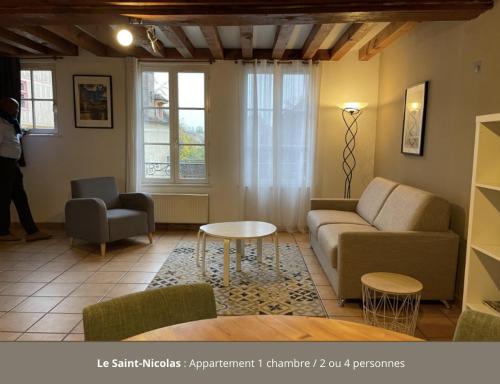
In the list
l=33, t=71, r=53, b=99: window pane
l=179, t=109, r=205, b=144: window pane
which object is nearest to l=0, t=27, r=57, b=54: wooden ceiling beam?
l=33, t=71, r=53, b=99: window pane

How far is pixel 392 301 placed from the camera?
3002mm

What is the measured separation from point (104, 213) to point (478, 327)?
3.73 meters

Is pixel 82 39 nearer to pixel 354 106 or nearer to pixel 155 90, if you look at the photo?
pixel 155 90

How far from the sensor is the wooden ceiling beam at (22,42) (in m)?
4.08

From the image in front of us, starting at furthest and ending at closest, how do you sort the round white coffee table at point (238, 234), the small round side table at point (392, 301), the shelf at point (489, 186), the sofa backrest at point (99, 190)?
the sofa backrest at point (99, 190) → the round white coffee table at point (238, 234) → the small round side table at point (392, 301) → the shelf at point (489, 186)

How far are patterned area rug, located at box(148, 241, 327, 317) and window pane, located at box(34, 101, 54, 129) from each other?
2619mm

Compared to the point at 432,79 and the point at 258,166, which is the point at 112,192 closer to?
the point at 258,166

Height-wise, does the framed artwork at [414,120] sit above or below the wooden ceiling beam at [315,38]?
below

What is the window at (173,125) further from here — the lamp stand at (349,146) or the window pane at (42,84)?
the lamp stand at (349,146)

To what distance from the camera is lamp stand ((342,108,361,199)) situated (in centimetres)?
516

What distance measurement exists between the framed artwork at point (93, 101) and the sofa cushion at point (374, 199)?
347 centimetres

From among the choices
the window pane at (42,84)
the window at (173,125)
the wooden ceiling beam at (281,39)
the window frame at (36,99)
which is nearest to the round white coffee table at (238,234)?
the window at (173,125)

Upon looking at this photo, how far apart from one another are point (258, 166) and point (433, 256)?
8.99ft

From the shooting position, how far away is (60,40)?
4.56 meters
